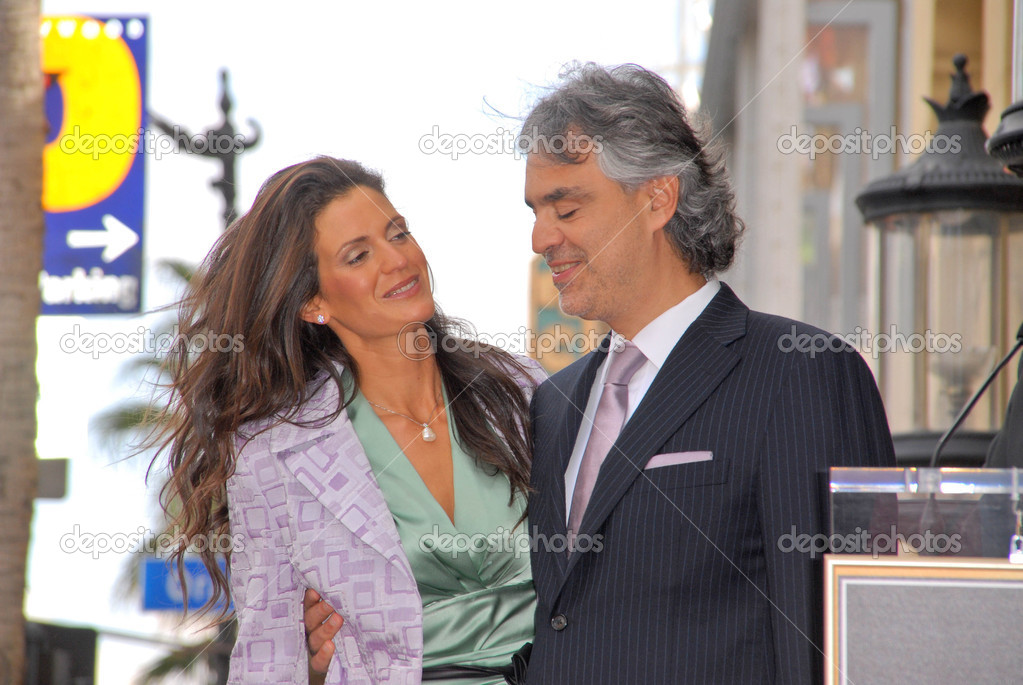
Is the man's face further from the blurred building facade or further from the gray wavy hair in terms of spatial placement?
the blurred building facade

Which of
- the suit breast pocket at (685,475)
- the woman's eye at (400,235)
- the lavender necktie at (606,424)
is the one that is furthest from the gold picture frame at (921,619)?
the woman's eye at (400,235)

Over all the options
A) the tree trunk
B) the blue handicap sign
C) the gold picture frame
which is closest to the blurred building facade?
the gold picture frame

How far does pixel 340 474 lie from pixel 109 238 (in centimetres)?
386

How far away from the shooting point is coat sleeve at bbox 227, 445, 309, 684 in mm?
2746

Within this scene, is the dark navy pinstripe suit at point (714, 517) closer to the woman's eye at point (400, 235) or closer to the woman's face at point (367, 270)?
the woman's face at point (367, 270)

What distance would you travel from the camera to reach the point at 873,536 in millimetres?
1538

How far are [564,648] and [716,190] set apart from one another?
3.63 ft

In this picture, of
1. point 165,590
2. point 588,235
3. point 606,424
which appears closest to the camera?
point 606,424

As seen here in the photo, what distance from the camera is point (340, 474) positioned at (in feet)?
9.25

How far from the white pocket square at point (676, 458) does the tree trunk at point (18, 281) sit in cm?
373

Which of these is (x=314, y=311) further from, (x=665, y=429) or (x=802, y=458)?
(x=802, y=458)

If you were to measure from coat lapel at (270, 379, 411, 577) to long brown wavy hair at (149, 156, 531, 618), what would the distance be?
6 cm

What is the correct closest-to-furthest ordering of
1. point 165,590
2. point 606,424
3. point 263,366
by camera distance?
point 606,424
point 263,366
point 165,590

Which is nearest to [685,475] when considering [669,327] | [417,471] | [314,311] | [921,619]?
[669,327]
